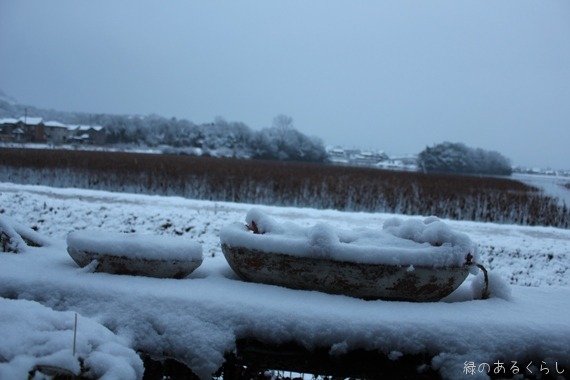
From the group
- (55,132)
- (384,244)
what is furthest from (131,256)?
(55,132)

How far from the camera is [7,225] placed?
3863mm

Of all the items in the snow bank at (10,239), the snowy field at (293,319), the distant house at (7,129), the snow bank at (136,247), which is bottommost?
the snowy field at (293,319)

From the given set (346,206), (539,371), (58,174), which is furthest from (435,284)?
(58,174)

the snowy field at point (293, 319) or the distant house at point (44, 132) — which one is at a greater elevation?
the distant house at point (44, 132)

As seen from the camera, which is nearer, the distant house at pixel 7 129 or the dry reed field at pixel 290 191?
the dry reed field at pixel 290 191

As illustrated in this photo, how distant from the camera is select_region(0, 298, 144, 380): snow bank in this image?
160 centimetres

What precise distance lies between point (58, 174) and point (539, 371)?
21538mm

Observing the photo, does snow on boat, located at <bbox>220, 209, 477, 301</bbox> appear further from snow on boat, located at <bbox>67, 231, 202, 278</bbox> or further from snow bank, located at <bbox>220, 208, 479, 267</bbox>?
snow on boat, located at <bbox>67, 231, 202, 278</bbox>

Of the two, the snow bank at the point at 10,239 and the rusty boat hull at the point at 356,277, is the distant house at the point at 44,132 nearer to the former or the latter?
the snow bank at the point at 10,239

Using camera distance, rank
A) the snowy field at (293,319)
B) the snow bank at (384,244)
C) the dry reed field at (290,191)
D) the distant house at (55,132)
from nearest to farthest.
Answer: the snowy field at (293,319) < the snow bank at (384,244) < the dry reed field at (290,191) < the distant house at (55,132)

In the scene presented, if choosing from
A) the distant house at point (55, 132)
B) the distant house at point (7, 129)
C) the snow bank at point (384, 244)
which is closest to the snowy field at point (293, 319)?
the snow bank at point (384, 244)

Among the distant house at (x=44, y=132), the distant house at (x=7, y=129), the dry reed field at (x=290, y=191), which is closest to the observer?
the dry reed field at (x=290, y=191)

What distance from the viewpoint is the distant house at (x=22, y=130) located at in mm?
53062

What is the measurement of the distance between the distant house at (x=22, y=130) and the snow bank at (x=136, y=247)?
55078 mm
